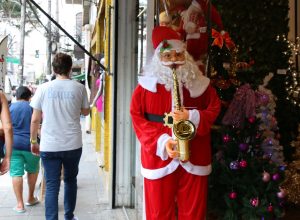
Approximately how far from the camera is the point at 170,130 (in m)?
2.88

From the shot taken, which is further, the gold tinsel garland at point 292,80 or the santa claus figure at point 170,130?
the gold tinsel garland at point 292,80

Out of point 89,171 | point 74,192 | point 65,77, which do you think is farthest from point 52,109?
point 89,171

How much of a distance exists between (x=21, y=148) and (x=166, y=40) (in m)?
2.94

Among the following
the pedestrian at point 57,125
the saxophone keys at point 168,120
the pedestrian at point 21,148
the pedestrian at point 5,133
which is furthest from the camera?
the pedestrian at point 21,148

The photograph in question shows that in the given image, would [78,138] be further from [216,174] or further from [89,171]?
[89,171]

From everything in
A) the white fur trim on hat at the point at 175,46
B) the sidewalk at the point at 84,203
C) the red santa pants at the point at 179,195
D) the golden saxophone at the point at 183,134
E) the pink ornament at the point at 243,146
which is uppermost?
the white fur trim on hat at the point at 175,46

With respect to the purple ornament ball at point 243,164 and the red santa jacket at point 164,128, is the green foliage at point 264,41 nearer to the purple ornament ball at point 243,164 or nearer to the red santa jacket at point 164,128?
the purple ornament ball at point 243,164

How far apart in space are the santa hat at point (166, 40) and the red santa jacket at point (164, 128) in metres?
0.27

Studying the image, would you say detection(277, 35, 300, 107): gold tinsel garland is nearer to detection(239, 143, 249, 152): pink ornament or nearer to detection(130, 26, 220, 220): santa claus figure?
detection(239, 143, 249, 152): pink ornament

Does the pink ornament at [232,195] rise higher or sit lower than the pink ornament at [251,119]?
lower

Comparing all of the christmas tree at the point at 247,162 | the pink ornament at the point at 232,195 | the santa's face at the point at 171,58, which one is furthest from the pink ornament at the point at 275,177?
the santa's face at the point at 171,58

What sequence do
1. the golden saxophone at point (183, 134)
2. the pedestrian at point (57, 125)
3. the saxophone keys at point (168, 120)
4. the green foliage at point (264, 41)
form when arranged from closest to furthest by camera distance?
the golden saxophone at point (183, 134) < the saxophone keys at point (168, 120) < the pedestrian at point (57, 125) < the green foliage at point (264, 41)

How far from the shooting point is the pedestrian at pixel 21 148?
5152 mm

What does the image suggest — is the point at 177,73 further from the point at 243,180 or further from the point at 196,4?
the point at 243,180
